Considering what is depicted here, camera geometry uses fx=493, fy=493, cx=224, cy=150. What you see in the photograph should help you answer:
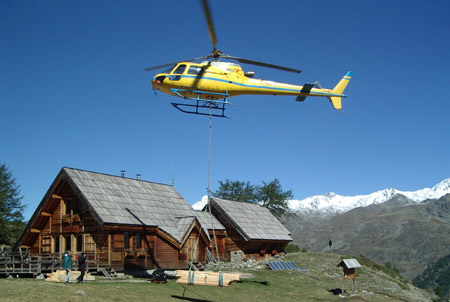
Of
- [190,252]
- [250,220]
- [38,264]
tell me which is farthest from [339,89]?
[38,264]

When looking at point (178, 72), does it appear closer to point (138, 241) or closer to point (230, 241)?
point (138, 241)

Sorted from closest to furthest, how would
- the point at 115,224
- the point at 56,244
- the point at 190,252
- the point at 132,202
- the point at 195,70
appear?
the point at 195,70 < the point at 115,224 < the point at 132,202 < the point at 56,244 < the point at 190,252

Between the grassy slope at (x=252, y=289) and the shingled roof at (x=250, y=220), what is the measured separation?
14.2 feet

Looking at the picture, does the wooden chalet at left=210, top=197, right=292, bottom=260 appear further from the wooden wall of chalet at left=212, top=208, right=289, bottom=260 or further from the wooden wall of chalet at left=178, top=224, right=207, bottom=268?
the wooden wall of chalet at left=178, top=224, right=207, bottom=268

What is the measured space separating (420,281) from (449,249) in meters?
41.2

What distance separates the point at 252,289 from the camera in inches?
1146

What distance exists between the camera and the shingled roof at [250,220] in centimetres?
4488

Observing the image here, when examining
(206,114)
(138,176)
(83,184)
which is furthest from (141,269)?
(206,114)

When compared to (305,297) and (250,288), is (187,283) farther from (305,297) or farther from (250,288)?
(305,297)

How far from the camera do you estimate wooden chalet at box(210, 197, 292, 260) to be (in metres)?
44.6

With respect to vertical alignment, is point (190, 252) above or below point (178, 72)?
below

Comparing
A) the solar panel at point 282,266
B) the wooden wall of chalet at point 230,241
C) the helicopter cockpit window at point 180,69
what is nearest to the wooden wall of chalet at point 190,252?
the solar panel at point 282,266

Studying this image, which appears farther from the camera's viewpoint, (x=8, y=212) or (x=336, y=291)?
(x=8, y=212)

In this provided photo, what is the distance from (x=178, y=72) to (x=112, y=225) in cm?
1099
